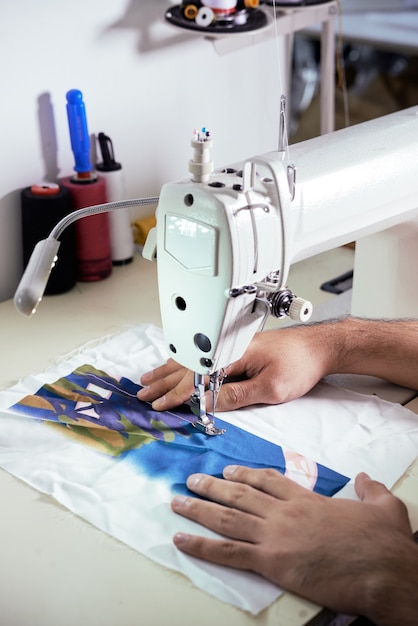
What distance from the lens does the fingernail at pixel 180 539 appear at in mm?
1177

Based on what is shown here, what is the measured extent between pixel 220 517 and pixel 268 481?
0.10 m

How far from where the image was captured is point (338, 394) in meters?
1.57

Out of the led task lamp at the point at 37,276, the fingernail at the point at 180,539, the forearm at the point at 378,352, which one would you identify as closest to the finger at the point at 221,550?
the fingernail at the point at 180,539

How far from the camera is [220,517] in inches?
47.7

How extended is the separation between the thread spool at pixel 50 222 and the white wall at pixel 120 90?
59 mm

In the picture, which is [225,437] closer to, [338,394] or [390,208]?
[338,394]

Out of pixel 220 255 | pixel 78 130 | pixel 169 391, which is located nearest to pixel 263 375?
pixel 169 391

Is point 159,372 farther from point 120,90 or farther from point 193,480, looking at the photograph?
point 120,90

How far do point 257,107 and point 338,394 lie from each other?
1.10m

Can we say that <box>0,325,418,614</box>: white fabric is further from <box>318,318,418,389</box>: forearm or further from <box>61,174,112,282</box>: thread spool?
<box>61,174,112,282</box>: thread spool

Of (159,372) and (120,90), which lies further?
(120,90)

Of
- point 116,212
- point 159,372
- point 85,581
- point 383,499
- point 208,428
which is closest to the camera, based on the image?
point 85,581

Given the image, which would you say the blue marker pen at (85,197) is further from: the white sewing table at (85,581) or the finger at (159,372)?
the white sewing table at (85,581)

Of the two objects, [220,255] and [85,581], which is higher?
[220,255]
